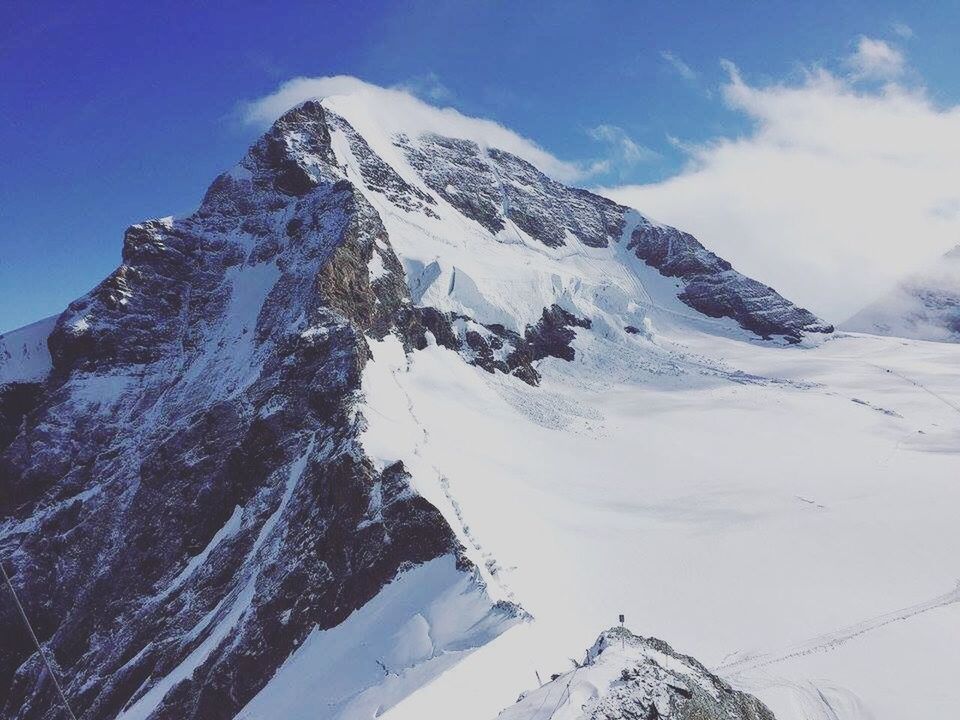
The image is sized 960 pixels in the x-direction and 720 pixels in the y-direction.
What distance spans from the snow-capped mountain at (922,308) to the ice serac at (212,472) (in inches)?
5034

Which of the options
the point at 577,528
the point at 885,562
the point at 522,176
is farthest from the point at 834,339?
the point at 577,528

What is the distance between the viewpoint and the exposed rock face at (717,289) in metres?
90.8

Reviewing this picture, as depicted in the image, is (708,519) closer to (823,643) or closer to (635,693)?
(823,643)

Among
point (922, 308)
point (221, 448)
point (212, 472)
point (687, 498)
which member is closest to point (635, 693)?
point (687, 498)

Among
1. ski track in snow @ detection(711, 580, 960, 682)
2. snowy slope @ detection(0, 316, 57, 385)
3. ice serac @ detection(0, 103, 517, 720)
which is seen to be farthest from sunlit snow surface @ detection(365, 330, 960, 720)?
snowy slope @ detection(0, 316, 57, 385)

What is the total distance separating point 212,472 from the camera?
37750 mm

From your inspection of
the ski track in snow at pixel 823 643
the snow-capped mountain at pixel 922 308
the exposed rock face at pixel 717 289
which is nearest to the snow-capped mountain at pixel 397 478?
the ski track in snow at pixel 823 643

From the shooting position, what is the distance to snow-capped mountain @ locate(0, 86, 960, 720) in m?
23.9

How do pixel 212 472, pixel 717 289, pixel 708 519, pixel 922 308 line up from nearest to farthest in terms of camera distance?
pixel 708 519 → pixel 212 472 → pixel 717 289 → pixel 922 308

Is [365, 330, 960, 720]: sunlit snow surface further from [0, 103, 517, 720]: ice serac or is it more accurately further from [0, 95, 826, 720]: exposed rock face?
[0, 95, 826, 720]: exposed rock face

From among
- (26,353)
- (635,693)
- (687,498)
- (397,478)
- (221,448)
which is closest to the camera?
(635,693)

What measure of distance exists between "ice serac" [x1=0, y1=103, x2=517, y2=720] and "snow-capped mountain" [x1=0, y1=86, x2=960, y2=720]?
20 cm

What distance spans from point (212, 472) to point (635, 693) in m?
32.3

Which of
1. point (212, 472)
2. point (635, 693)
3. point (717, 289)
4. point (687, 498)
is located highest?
point (717, 289)
